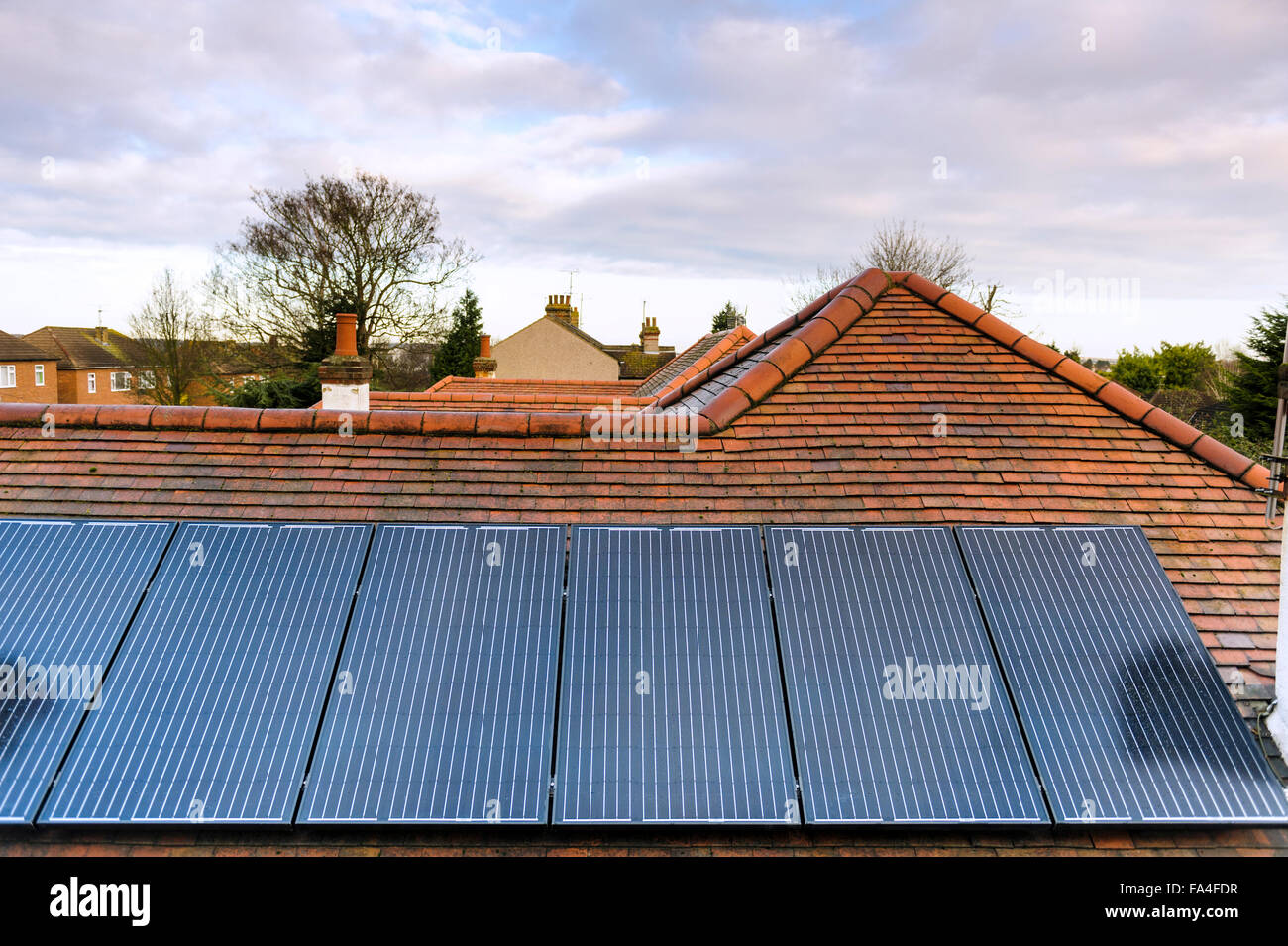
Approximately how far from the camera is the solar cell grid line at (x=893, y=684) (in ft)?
14.1

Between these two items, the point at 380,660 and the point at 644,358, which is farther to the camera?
the point at 644,358

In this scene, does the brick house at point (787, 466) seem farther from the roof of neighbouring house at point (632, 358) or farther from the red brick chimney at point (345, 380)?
the roof of neighbouring house at point (632, 358)

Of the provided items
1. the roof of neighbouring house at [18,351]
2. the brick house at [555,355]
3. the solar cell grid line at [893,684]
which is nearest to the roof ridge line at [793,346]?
the solar cell grid line at [893,684]

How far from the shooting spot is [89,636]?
497 cm

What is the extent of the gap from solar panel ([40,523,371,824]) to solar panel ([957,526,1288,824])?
167 inches

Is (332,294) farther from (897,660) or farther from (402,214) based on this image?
(897,660)

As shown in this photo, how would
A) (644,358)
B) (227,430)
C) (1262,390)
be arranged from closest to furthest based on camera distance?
(227,430) < (1262,390) < (644,358)

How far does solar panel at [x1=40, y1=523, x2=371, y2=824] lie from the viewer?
4.28m

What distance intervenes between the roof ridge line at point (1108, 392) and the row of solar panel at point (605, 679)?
149 centimetres

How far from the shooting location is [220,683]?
15.6 ft

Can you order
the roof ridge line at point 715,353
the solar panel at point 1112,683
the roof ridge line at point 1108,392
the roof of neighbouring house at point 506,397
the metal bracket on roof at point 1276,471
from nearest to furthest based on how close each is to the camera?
the solar panel at point 1112,683 → the metal bracket on roof at point 1276,471 → the roof ridge line at point 1108,392 → the roof of neighbouring house at point 506,397 → the roof ridge line at point 715,353

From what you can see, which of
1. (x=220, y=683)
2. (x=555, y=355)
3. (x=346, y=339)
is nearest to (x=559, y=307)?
(x=555, y=355)

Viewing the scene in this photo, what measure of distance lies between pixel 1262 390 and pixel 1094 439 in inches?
1100
